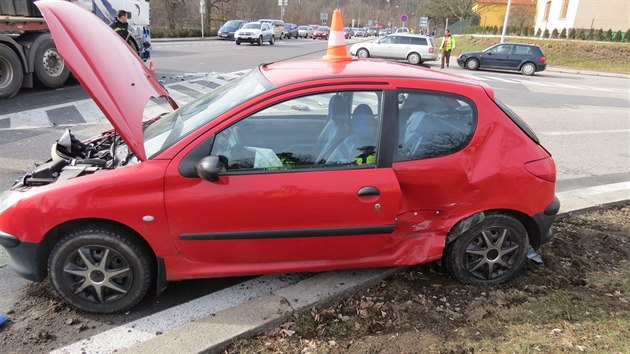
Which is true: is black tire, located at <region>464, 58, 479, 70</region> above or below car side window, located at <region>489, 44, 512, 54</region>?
below

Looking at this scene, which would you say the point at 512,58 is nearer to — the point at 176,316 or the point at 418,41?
the point at 418,41

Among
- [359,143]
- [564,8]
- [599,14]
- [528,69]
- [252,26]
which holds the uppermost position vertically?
[564,8]

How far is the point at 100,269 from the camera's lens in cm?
286

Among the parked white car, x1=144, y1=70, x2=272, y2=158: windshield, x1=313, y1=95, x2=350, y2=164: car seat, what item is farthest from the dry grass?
x1=144, y1=70, x2=272, y2=158: windshield

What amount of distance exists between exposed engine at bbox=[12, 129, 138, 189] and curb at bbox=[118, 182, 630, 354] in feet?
3.67

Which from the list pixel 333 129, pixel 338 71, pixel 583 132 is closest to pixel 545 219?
pixel 333 129

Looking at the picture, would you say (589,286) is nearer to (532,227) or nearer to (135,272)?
(532,227)

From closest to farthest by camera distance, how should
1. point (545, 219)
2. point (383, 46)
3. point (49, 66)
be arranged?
point (545, 219) < point (49, 66) < point (383, 46)

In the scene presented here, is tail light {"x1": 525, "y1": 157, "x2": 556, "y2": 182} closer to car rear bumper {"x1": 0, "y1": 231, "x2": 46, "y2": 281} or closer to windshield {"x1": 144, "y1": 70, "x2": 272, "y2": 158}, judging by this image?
windshield {"x1": 144, "y1": 70, "x2": 272, "y2": 158}

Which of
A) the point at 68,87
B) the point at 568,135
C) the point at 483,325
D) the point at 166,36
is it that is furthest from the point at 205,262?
the point at 166,36

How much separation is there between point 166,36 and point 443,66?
2402 centimetres

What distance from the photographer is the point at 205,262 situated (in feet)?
9.78

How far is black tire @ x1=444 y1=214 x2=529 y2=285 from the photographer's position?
10.8 ft

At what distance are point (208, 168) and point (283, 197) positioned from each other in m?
0.49
